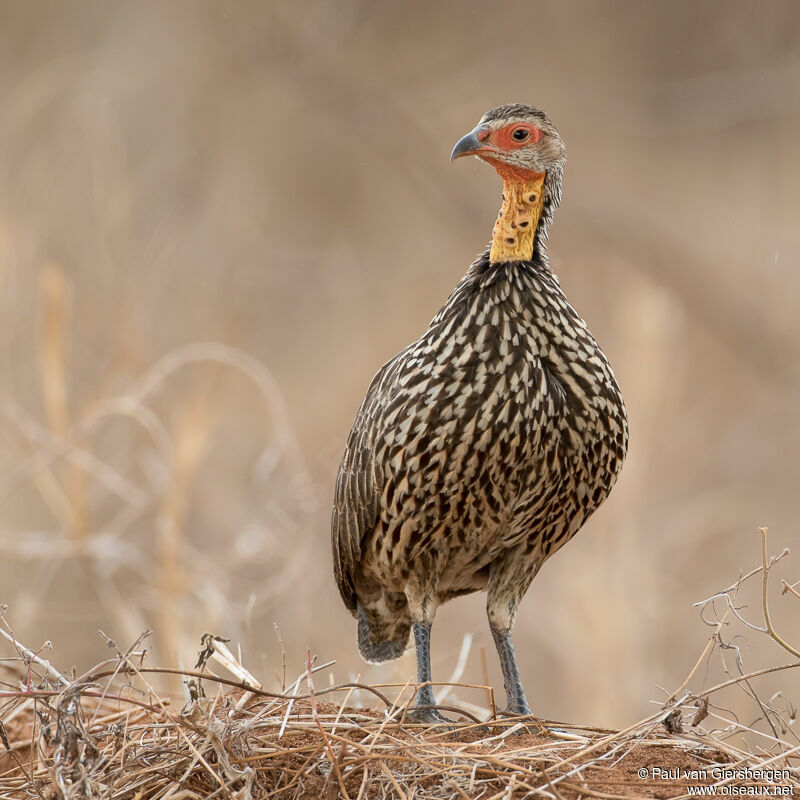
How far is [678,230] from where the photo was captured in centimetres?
967

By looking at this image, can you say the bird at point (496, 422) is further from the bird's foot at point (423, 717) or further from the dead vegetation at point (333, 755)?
the dead vegetation at point (333, 755)

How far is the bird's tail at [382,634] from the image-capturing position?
4371 millimetres

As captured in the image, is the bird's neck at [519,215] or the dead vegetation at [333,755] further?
the bird's neck at [519,215]

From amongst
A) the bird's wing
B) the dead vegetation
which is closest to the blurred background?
the bird's wing

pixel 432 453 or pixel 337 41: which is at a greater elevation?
pixel 337 41

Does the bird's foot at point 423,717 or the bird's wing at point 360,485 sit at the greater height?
the bird's wing at point 360,485

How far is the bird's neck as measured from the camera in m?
3.69

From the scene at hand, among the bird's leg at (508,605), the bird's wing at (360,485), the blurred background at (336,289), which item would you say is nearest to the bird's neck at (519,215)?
the bird's wing at (360,485)

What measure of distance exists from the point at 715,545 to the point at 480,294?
19.7 ft

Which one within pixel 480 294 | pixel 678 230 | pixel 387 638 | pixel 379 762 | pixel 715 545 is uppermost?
pixel 678 230

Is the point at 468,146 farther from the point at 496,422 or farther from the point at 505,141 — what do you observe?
the point at 496,422

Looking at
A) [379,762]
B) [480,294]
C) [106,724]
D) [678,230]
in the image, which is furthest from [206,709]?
[678,230]

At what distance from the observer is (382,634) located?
4.45 m

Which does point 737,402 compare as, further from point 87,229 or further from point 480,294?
point 480,294
